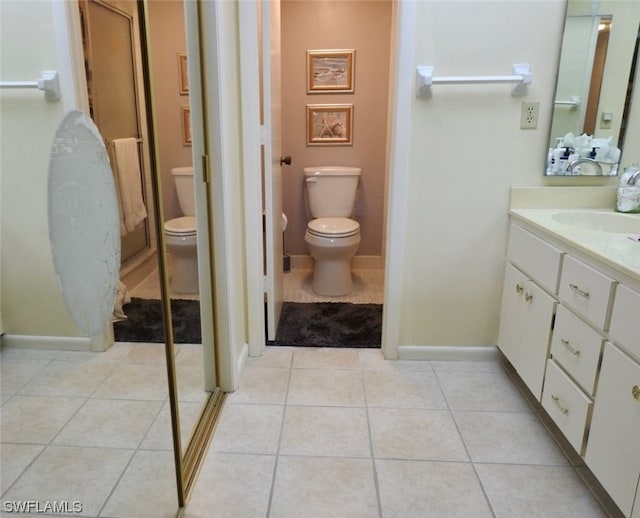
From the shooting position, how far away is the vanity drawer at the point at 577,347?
4.77ft

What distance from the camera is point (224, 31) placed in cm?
183

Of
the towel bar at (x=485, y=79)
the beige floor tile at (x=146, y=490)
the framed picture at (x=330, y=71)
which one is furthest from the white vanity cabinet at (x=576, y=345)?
the framed picture at (x=330, y=71)

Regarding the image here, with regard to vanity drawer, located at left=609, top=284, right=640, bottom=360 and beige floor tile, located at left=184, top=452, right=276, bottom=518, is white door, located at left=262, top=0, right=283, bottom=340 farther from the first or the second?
vanity drawer, located at left=609, top=284, right=640, bottom=360

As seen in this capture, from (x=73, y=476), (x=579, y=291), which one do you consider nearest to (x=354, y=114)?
(x=579, y=291)

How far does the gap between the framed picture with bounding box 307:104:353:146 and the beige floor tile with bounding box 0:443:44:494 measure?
3052mm

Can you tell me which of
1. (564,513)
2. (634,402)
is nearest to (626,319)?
(634,402)

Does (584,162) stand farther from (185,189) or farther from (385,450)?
(185,189)

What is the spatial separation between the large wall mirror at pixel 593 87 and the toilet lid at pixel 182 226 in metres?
1.59

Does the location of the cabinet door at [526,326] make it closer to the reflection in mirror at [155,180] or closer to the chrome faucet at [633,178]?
the chrome faucet at [633,178]

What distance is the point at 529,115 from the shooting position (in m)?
2.10

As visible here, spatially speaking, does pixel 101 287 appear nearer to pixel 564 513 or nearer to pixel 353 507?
pixel 353 507

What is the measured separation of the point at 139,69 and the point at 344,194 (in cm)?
244

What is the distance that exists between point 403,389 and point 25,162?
69.9 inches

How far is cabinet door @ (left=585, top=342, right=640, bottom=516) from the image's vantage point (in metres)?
1.25
